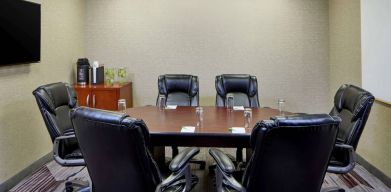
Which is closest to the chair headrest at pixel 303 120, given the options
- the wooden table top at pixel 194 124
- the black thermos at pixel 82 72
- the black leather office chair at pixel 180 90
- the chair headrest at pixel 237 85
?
the wooden table top at pixel 194 124

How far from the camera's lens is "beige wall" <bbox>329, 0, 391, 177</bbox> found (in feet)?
12.2

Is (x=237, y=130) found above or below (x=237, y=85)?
below

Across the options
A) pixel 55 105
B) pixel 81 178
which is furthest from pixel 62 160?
pixel 81 178

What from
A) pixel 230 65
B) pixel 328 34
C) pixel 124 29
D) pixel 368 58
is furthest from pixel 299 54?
pixel 124 29

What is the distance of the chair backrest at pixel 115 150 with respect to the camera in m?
1.92

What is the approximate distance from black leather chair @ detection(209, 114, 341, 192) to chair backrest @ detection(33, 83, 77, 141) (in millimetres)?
1650

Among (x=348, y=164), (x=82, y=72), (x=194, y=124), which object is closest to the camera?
(x=348, y=164)

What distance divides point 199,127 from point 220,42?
273cm

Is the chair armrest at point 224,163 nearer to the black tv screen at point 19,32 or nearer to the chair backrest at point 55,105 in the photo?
the chair backrest at point 55,105

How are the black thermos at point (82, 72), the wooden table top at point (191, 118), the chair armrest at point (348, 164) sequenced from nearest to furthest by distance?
the chair armrest at point (348, 164) → the wooden table top at point (191, 118) → the black thermos at point (82, 72)

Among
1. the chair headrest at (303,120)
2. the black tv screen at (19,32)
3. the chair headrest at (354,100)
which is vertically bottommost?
the chair headrest at (303,120)

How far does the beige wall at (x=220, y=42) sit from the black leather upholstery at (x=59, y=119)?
217 cm

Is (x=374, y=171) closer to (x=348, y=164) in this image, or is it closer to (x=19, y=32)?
(x=348, y=164)

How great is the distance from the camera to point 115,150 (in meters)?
1.99
